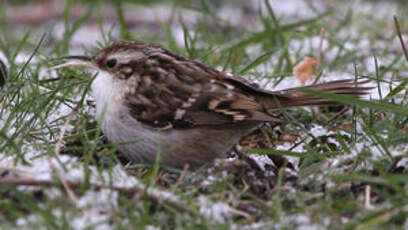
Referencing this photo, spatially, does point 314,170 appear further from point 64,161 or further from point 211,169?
point 64,161

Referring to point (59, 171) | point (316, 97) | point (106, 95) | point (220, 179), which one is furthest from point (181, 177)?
point (316, 97)

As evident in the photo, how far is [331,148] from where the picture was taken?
3.68 metres

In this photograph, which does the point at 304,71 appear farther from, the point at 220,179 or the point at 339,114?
the point at 220,179

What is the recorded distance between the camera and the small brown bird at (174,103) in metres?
3.34

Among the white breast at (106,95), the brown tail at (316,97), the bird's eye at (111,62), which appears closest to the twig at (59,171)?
the white breast at (106,95)

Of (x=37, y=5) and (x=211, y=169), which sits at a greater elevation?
(x=37, y=5)

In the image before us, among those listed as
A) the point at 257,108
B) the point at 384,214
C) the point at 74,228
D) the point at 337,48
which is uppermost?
the point at 337,48

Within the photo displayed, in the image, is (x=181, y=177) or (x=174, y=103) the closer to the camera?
(x=181, y=177)

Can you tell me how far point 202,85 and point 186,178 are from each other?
2.12ft

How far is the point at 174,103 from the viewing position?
11.2 ft

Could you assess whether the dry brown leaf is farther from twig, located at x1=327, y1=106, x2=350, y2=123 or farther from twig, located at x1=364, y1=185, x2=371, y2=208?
twig, located at x1=364, y1=185, x2=371, y2=208

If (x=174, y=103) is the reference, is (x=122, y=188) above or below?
below

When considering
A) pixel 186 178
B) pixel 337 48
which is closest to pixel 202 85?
pixel 186 178

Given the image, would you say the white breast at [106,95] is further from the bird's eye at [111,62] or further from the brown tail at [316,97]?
the brown tail at [316,97]
